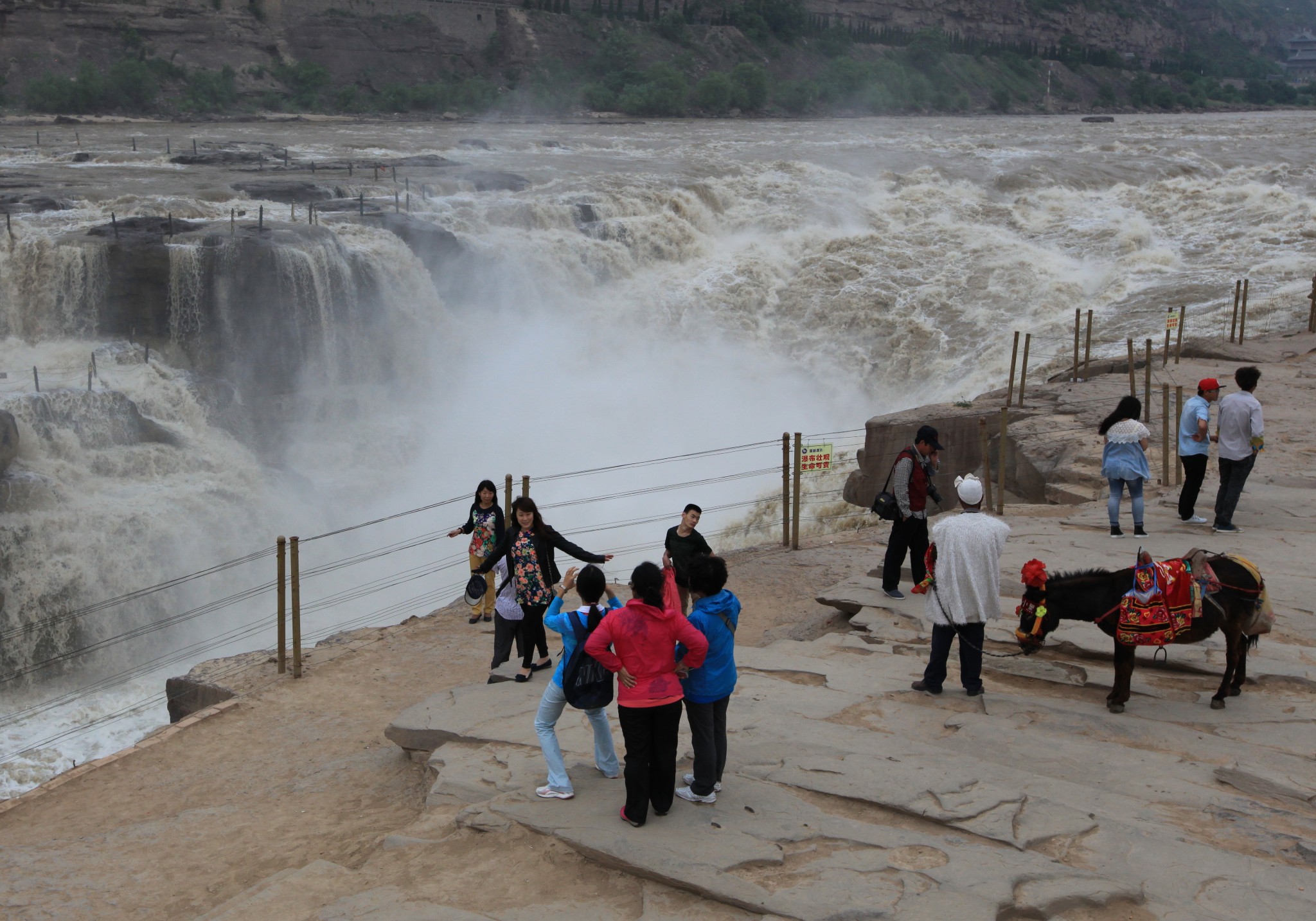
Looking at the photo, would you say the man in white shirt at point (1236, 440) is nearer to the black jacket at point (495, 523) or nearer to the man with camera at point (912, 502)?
the man with camera at point (912, 502)

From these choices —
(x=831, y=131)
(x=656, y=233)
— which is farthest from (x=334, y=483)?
(x=831, y=131)

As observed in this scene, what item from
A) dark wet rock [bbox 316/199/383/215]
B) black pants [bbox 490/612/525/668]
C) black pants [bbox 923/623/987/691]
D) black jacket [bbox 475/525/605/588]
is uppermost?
dark wet rock [bbox 316/199/383/215]

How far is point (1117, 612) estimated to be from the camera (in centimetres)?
557

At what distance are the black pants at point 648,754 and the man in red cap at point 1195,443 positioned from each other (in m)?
5.64

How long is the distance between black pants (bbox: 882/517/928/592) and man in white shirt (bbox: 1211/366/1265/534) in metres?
2.36

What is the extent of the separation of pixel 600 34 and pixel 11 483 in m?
59.0

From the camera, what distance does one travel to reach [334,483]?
60.0ft

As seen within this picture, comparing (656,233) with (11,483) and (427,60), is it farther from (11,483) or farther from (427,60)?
(427,60)

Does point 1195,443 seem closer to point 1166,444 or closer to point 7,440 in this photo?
point 1166,444

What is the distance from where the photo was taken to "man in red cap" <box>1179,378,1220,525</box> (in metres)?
8.59

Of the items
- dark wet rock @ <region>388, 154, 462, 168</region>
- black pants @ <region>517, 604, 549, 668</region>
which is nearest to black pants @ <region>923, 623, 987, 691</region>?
black pants @ <region>517, 604, 549, 668</region>

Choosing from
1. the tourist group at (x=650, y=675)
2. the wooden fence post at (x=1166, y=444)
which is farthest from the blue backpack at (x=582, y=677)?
the wooden fence post at (x=1166, y=444)

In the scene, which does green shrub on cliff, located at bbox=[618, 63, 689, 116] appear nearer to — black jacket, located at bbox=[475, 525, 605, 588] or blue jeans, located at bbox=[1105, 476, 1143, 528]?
blue jeans, located at bbox=[1105, 476, 1143, 528]

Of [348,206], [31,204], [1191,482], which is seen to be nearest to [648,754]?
[1191,482]
